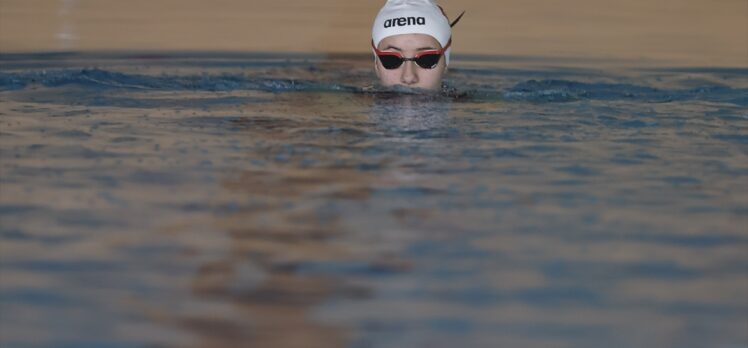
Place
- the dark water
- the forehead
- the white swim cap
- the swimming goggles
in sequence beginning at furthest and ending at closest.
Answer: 1. the white swim cap
2. the forehead
3. the swimming goggles
4. the dark water

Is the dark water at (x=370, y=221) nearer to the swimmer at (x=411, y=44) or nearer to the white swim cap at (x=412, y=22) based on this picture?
the swimmer at (x=411, y=44)

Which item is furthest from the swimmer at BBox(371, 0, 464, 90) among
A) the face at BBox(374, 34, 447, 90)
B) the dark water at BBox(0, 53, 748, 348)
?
the dark water at BBox(0, 53, 748, 348)

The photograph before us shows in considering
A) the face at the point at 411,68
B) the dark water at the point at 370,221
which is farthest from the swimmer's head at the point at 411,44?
the dark water at the point at 370,221

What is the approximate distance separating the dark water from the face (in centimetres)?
28

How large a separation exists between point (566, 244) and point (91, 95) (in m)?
3.94

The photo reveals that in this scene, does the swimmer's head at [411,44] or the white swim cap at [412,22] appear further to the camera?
the white swim cap at [412,22]

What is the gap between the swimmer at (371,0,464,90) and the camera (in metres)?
7.33

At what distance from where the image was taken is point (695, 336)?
2.88 meters

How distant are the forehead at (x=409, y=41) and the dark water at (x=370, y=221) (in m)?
0.61

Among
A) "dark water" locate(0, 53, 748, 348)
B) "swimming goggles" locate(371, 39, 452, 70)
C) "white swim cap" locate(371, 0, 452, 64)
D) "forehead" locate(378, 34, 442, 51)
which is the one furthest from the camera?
"white swim cap" locate(371, 0, 452, 64)

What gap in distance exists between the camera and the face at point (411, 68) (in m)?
7.35

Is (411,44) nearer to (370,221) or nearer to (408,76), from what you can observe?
(408,76)

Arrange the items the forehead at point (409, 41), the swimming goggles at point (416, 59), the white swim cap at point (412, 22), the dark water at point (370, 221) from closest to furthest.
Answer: the dark water at point (370, 221) < the swimming goggles at point (416, 59) < the forehead at point (409, 41) < the white swim cap at point (412, 22)

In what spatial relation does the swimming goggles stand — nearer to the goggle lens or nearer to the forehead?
the goggle lens
